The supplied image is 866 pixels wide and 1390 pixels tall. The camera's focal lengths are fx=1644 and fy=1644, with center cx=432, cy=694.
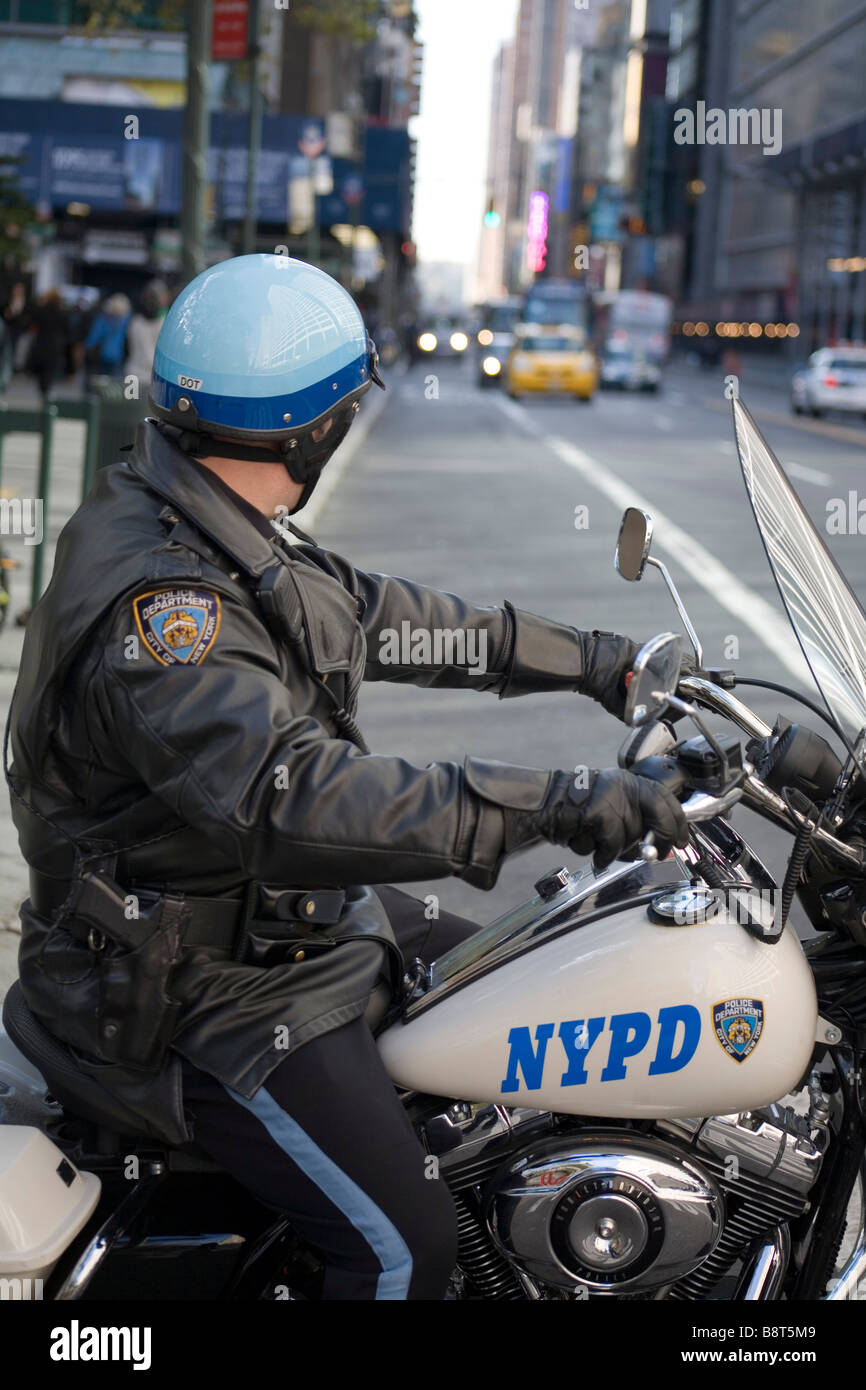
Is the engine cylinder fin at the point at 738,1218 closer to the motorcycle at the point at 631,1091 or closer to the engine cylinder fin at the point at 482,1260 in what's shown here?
the motorcycle at the point at 631,1091

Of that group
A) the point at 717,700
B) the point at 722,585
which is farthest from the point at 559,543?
the point at 717,700

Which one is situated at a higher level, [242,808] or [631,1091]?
[242,808]

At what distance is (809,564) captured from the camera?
2.54m

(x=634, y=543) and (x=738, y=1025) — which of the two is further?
(x=634, y=543)

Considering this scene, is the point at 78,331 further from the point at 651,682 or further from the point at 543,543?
the point at 651,682

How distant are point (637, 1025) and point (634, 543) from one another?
2.51ft

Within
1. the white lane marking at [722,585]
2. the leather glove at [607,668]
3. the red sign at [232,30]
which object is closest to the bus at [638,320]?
the white lane marking at [722,585]

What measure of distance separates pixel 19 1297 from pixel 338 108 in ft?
251

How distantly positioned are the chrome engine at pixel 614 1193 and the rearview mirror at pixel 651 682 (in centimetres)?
61

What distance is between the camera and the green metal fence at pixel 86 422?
9.26 m

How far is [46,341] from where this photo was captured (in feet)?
84.1

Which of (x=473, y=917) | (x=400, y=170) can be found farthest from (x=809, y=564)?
(x=400, y=170)

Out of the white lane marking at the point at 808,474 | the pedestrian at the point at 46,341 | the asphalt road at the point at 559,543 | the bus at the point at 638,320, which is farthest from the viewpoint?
the bus at the point at 638,320

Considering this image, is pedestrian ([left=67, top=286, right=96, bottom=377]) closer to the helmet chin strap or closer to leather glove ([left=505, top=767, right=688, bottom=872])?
the helmet chin strap
